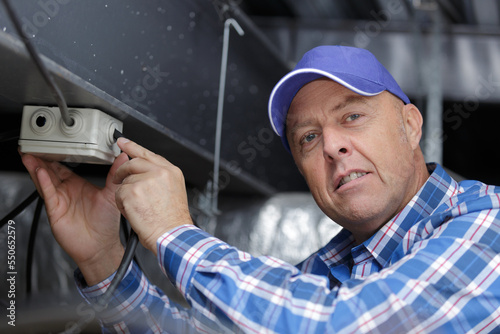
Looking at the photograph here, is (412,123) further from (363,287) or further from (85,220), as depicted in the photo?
(85,220)

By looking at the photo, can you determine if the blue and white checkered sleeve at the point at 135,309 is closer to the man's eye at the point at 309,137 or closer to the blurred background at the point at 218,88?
the blurred background at the point at 218,88

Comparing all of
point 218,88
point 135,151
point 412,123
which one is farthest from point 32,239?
point 412,123

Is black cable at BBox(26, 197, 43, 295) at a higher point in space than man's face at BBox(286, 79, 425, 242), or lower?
lower

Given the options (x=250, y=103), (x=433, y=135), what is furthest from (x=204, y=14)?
(x=433, y=135)

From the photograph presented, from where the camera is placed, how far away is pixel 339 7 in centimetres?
207

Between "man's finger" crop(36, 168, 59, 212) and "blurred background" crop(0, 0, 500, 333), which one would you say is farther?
"man's finger" crop(36, 168, 59, 212)

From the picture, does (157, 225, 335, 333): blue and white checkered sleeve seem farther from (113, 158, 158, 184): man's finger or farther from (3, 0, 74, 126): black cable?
(3, 0, 74, 126): black cable

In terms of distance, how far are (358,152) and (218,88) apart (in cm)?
51

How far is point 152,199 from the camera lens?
827 millimetres

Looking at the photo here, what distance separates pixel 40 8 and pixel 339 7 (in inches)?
59.3

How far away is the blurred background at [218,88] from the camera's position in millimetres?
824

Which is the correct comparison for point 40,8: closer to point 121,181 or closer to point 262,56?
point 121,181

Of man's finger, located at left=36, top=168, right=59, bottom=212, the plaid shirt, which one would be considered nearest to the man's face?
the plaid shirt

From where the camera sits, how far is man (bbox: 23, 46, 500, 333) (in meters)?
0.73
